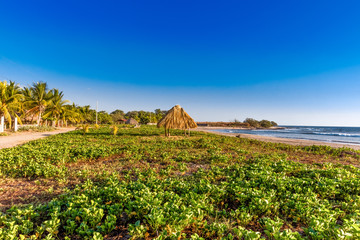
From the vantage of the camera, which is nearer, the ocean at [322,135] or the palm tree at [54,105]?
the ocean at [322,135]

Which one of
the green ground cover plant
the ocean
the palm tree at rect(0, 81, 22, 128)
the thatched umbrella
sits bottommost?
the ocean

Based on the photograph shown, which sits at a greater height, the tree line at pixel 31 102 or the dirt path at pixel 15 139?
the tree line at pixel 31 102

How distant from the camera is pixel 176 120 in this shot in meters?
17.2

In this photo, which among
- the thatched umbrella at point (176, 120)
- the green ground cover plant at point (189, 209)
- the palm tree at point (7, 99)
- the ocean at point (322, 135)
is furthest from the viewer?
the ocean at point (322, 135)

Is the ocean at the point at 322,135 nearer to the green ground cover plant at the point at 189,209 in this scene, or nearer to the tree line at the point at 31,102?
the green ground cover plant at the point at 189,209

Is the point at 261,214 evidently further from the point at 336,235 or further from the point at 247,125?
the point at 247,125

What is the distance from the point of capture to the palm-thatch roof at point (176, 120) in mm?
16891

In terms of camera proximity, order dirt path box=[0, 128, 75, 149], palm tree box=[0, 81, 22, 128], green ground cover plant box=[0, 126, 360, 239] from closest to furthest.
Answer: green ground cover plant box=[0, 126, 360, 239] < dirt path box=[0, 128, 75, 149] < palm tree box=[0, 81, 22, 128]

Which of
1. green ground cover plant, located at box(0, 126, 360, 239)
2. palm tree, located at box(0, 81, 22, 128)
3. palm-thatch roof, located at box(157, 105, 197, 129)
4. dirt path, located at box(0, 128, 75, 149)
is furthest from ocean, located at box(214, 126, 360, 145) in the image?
palm tree, located at box(0, 81, 22, 128)

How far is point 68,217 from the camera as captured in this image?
107 inches

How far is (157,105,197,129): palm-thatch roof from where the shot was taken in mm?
16891

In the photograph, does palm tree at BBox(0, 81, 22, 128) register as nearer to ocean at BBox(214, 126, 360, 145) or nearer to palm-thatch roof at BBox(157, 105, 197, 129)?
palm-thatch roof at BBox(157, 105, 197, 129)

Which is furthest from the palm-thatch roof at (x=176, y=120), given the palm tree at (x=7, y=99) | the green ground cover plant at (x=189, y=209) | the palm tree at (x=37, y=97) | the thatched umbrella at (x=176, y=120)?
the palm tree at (x=37, y=97)

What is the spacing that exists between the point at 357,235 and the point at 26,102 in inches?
1327
